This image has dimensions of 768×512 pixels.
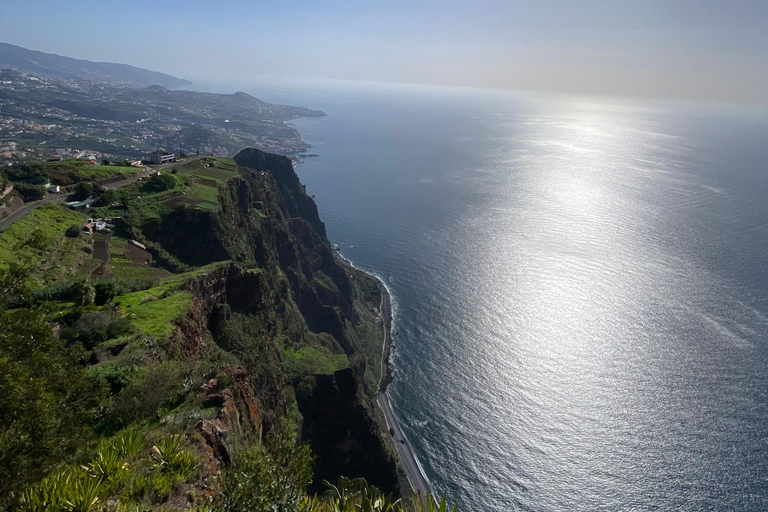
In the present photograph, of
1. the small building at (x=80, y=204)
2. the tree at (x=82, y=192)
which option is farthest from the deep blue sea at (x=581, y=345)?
the tree at (x=82, y=192)

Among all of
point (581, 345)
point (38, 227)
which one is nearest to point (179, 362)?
point (38, 227)

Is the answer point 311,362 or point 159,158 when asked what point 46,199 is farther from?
point 311,362

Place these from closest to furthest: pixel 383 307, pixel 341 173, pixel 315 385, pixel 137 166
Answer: pixel 315 385
pixel 137 166
pixel 383 307
pixel 341 173

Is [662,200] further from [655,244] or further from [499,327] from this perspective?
[499,327]

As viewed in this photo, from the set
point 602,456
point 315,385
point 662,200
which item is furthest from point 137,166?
point 662,200

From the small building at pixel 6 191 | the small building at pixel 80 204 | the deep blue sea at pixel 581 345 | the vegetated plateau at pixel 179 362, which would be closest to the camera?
the vegetated plateau at pixel 179 362

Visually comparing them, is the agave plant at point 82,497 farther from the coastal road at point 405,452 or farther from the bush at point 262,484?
the coastal road at point 405,452
